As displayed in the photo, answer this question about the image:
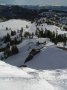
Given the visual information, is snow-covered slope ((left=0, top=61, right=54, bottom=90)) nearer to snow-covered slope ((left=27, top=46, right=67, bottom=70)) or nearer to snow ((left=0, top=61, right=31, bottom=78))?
snow ((left=0, top=61, right=31, bottom=78))

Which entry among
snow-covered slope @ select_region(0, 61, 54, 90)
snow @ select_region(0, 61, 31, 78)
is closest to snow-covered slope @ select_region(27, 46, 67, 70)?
snow @ select_region(0, 61, 31, 78)

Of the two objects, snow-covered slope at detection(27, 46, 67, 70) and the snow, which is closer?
the snow

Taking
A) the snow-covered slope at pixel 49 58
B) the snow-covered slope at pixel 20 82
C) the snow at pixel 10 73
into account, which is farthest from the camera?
the snow-covered slope at pixel 49 58

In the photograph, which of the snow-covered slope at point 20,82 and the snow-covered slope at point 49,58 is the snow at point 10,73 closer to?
the snow-covered slope at point 20,82

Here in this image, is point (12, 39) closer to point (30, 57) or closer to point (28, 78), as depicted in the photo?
point (30, 57)

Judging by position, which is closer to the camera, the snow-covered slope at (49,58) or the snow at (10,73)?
the snow at (10,73)

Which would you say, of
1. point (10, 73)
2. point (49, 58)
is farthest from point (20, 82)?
point (49, 58)

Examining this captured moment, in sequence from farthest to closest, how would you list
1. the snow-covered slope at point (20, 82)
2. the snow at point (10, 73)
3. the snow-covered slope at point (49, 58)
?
1. the snow-covered slope at point (49, 58)
2. the snow at point (10, 73)
3. the snow-covered slope at point (20, 82)

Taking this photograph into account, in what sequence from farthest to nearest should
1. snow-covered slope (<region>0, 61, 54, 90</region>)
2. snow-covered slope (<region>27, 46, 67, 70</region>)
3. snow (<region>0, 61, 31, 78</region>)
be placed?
1. snow-covered slope (<region>27, 46, 67, 70</region>)
2. snow (<region>0, 61, 31, 78</region>)
3. snow-covered slope (<region>0, 61, 54, 90</region>)

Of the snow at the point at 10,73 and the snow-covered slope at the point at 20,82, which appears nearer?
the snow-covered slope at the point at 20,82

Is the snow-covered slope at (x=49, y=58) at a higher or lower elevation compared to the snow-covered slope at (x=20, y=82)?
lower

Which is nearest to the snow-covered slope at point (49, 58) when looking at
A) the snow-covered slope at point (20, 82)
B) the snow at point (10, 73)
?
the snow at point (10, 73)

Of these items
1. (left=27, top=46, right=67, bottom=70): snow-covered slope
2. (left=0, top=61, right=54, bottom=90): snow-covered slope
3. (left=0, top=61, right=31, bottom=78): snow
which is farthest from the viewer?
(left=27, top=46, right=67, bottom=70): snow-covered slope

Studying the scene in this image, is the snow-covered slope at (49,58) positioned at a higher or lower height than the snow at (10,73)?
lower
